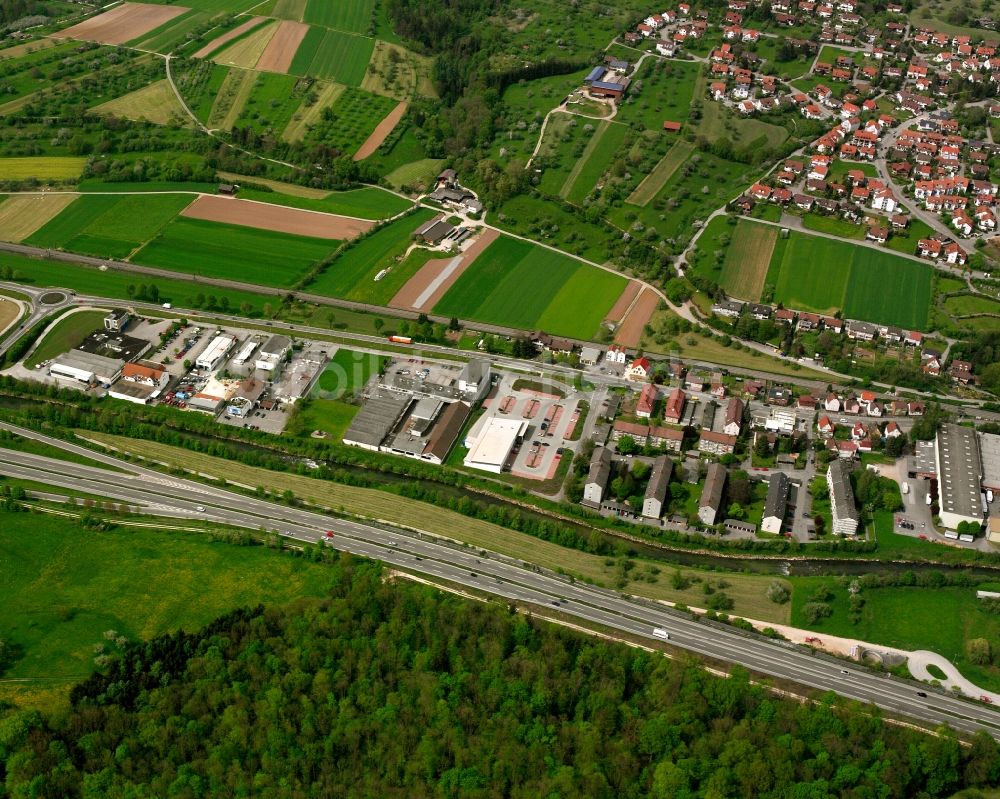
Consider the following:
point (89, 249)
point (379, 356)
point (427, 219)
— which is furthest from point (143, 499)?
point (427, 219)

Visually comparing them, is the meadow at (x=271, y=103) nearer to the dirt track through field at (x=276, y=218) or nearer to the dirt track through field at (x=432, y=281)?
the dirt track through field at (x=276, y=218)

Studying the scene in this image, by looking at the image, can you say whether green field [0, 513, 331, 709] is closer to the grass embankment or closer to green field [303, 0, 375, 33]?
the grass embankment

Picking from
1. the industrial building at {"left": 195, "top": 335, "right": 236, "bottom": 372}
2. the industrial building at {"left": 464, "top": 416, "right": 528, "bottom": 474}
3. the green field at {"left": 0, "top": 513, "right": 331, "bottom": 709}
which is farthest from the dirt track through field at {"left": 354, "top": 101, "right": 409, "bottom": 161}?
the green field at {"left": 0, "top": 513, "right": 331, "bottom": 709}

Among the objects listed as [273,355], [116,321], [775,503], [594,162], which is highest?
[594,162]

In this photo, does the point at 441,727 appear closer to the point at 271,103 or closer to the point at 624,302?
the point at 624,302

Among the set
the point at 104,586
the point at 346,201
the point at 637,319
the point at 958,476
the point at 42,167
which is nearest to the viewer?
the point at 104,586

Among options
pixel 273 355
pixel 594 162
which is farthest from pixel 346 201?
pixel 273 355
